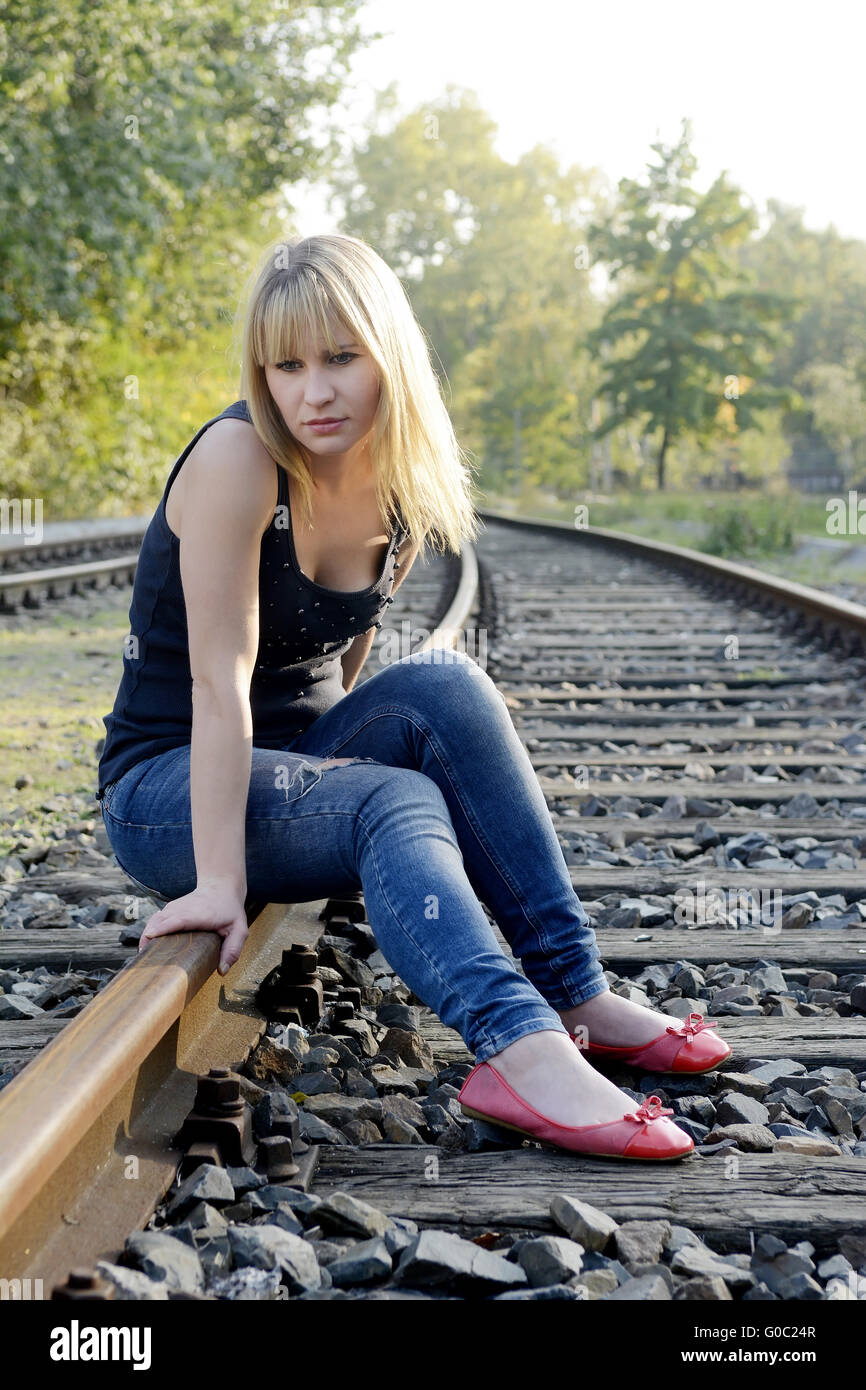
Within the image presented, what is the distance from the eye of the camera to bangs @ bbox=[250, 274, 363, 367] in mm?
2057

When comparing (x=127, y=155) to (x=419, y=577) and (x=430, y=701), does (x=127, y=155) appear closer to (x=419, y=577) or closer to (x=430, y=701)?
(x=419, y=577)

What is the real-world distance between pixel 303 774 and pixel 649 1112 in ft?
2.45

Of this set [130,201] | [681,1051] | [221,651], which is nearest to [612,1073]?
[681,1051]

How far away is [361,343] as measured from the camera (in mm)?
2100

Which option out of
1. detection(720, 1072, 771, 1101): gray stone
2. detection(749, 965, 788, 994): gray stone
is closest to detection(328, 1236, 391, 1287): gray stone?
detection(720, 1072, 771, 1101): gray stone

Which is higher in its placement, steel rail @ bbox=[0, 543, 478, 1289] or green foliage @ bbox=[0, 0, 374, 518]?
green foliage @ bbox=[0, 0, 374, 518]

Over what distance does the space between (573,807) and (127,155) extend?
12.7 meters

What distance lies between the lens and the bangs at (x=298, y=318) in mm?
2057

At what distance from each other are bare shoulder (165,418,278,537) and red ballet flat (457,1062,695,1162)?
93cm

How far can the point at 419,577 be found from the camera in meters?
11.2

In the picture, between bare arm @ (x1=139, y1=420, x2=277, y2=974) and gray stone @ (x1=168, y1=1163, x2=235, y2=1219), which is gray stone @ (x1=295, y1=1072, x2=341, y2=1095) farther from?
gray stone @ (x1=168, y1=1163, x2=235, y2=1219)

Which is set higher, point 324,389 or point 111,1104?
point 324,389

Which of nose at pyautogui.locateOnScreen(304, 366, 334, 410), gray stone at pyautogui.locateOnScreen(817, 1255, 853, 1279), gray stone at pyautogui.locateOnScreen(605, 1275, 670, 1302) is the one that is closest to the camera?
gray stone at pyautogui.locateOnScreen(605, 1275, 670, 1302)

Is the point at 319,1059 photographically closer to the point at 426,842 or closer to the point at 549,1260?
the point at 426,842
